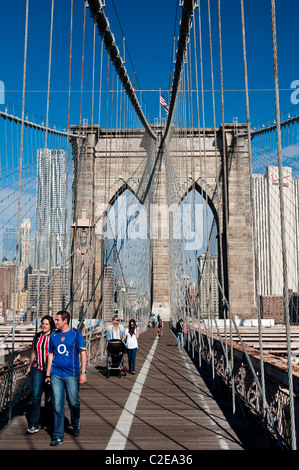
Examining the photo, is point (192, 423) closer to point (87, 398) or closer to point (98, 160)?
point (87, 398)

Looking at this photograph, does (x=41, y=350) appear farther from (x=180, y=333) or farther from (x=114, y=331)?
(x=180, y=333)

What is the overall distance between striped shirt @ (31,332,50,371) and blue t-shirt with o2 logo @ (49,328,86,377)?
16cm

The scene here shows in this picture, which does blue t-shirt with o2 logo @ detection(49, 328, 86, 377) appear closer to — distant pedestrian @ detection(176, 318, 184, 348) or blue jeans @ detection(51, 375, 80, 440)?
blue jeans @ detection(51, 375, 80, 440)

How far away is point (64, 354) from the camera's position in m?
3.79

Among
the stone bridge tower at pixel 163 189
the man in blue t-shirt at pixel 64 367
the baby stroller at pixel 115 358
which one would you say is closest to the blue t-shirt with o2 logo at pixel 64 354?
the man in blue t-shirt at pixel 64 367

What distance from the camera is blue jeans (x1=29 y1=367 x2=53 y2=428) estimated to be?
3.84m

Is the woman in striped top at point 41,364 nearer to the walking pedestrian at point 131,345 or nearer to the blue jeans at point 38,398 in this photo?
the blue jeans at point 38,398

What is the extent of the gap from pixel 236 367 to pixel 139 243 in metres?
18.7

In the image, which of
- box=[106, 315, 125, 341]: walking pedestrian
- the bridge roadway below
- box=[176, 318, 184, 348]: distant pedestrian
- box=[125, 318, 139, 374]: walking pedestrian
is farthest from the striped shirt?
box=[176, 318, 184, 348]: distant pedestrian

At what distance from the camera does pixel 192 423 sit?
4.18m

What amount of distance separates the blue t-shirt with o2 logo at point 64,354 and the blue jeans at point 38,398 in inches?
9.9

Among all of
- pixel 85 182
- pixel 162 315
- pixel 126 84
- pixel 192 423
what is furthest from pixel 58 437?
pixel 162 315

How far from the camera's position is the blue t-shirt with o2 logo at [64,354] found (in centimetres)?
378

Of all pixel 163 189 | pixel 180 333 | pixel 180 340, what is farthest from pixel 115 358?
pixel 163 189
